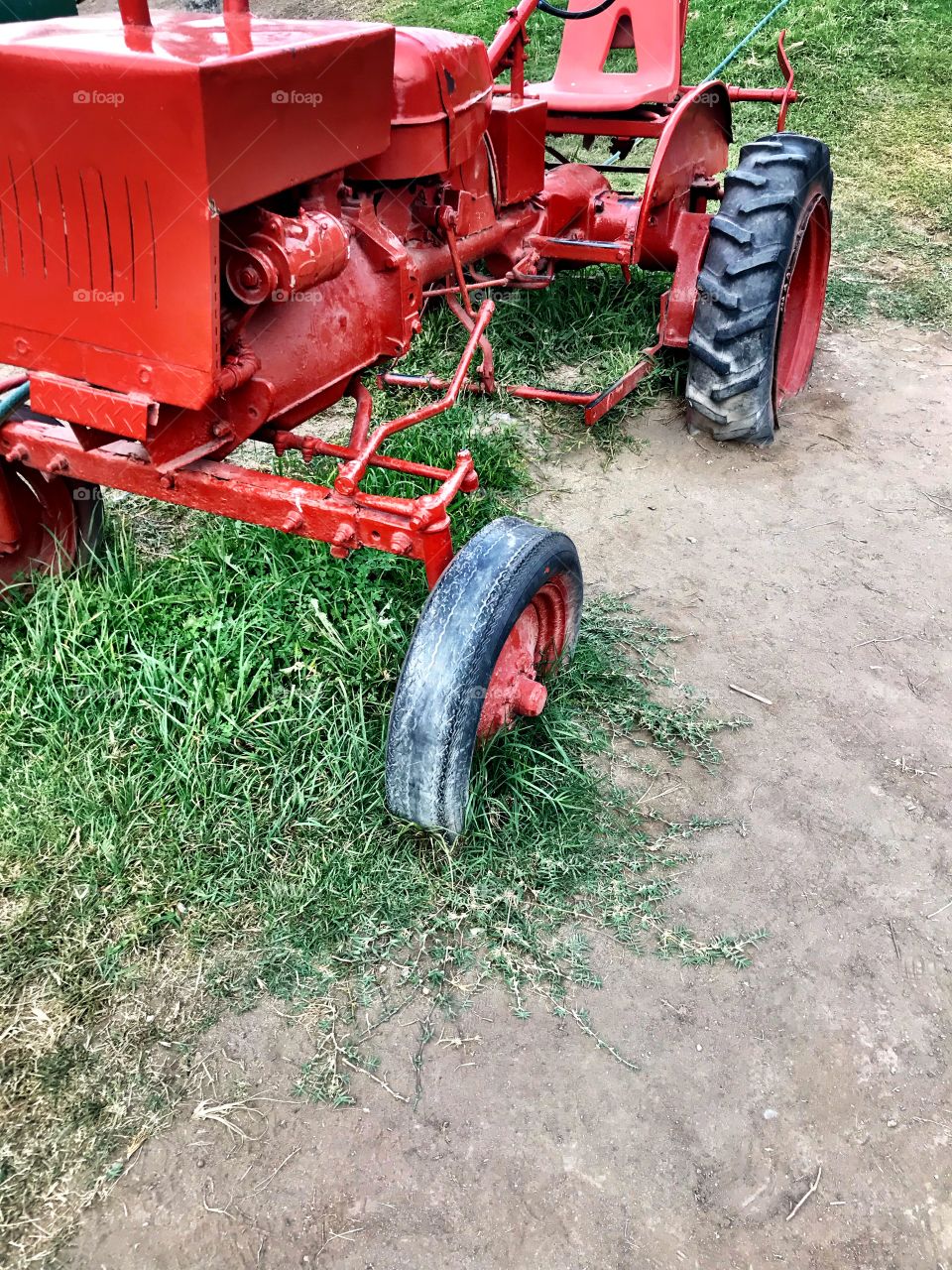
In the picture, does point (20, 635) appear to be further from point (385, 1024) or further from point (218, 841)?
point (385, 1024)

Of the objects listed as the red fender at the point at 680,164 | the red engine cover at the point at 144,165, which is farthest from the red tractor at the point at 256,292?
the red fender at the point at 680,164

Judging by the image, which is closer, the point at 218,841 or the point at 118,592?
the point at 218,841

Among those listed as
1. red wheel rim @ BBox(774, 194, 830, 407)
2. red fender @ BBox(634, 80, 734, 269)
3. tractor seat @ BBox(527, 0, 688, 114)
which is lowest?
red wheel rim @ BBox(774, 194, 830, 407)

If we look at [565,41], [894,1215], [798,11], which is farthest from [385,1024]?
[798,11]

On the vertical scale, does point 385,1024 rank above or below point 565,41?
below

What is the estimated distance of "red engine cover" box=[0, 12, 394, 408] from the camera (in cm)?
188

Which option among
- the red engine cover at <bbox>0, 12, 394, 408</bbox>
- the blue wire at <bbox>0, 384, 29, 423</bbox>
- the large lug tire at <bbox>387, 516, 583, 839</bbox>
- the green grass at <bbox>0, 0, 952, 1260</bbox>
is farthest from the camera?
the blue wire at <bbox>0, 384, 29, 423</bbox>

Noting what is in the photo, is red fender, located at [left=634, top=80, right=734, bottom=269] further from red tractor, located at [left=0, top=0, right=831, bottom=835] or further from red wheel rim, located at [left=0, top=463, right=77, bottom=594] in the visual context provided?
red wheel rim, located at [left=0, top=463, right=77, bottom=594]

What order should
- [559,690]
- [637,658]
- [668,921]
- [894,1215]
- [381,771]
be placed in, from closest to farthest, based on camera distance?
[894,1215]
[668,921]
[381,771]
[559,690]
[637,658]

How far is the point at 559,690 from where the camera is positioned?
2.86m

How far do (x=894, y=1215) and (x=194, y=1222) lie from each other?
49.4 inches

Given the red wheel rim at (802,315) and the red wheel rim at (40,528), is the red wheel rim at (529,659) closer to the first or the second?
the red wheel rim at (40,528)

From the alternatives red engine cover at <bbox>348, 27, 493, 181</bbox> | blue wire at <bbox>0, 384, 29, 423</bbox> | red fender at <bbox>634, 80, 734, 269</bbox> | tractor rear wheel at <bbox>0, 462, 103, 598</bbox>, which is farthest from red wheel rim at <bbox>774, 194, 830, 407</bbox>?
blue wire at <bbox>0, 384, 29, 423</bbox>

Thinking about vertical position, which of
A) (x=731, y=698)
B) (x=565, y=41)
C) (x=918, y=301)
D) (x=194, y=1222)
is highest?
(x=565, y=41)
